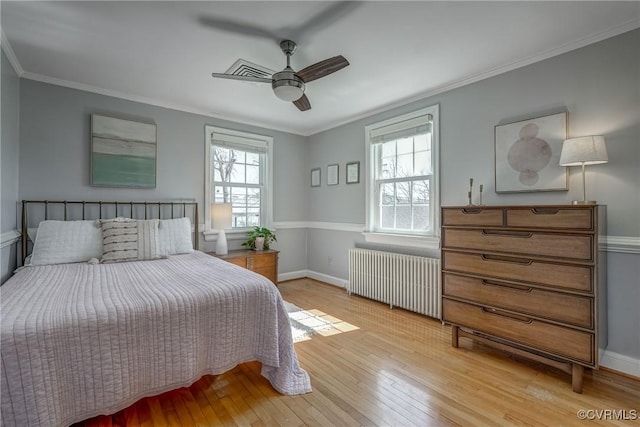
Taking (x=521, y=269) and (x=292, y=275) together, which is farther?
(x=292, y=275)

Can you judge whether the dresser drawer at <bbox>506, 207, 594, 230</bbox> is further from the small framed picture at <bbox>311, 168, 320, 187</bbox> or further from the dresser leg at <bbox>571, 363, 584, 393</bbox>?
the small framed picture at <bbox>311, 168, 320, 187</bbox>

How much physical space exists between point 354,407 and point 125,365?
4.22 feet

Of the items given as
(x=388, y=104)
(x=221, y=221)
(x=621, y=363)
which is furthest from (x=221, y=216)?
(x=621, y=363)

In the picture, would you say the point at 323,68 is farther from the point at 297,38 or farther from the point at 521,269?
the point at 521,269

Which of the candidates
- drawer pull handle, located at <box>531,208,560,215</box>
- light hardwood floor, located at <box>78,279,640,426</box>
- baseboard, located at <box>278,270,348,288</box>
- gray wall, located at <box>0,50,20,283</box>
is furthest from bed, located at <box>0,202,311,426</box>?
baseboard, located at <box>278,270,348,288</box>

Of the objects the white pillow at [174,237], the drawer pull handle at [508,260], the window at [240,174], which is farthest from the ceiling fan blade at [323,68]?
the window at [240,174]

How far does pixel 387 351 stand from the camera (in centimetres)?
246

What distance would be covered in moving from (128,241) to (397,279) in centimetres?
288

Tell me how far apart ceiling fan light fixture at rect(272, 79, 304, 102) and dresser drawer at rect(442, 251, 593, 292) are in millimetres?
1854

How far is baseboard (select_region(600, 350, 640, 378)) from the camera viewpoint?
2074 millimetres

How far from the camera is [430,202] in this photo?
130 inches

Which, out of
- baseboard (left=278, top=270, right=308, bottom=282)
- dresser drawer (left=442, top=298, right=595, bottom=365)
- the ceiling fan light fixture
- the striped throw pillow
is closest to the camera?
dresser drawer (left=442, top=298, right=595, bottom=365)

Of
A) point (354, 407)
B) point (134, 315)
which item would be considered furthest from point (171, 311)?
point (354, 407)

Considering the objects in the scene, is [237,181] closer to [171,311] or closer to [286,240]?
[286,240]
